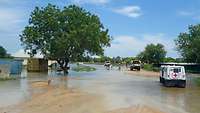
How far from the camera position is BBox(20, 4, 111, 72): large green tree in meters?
66.2

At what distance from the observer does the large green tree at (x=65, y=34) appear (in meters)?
66.2

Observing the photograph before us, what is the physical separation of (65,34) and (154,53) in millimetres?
78418

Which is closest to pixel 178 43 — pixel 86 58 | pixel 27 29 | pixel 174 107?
pixel 86 58

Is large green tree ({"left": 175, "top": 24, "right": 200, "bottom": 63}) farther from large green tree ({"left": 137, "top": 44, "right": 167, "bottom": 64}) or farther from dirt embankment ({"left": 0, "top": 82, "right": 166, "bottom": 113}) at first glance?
dirt embankment ({"left": 0, "top": 82, "right": 166, "bottom": 113})

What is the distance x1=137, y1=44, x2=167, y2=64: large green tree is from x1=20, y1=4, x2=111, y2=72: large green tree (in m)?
71.3

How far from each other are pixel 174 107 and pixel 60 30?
47.2 meters

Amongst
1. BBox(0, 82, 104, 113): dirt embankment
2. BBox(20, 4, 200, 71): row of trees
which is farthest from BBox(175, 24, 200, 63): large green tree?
BBox(0, 82, 104, 113): dirt embankment

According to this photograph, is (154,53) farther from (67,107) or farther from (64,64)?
(67,107)

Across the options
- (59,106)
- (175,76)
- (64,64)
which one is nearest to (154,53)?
(64,64)

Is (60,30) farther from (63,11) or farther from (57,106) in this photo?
(57,106)

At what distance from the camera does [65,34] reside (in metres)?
66.8

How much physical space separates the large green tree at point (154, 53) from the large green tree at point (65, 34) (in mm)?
71318

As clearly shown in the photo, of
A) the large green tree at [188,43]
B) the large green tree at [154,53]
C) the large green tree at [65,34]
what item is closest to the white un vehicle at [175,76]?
the large green tree at [65,34]

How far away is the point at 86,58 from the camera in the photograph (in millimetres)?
70312
